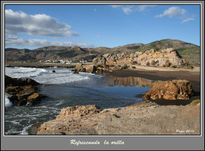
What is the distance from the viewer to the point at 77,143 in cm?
403

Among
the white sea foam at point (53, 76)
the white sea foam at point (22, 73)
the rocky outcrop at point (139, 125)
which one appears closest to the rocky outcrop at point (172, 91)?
the rocky outcrop at point (139, 125)

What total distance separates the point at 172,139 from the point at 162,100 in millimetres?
8893

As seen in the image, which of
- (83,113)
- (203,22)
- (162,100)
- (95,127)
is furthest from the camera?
(162,100)

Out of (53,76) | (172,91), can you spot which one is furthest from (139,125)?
(53,76)

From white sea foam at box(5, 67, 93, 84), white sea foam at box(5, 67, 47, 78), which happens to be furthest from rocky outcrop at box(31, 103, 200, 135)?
white sea foam at box(5, 67, 47, 78)

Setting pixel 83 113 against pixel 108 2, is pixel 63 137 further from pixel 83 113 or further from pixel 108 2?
pixel 108 2

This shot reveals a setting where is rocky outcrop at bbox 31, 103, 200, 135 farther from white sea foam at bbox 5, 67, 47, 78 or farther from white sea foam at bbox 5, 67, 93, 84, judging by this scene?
white sea foam at bbox 5, 67, 47, 78

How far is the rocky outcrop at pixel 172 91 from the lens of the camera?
1263cm

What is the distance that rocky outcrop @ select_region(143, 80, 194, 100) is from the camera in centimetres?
1263

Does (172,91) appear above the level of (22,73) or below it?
below

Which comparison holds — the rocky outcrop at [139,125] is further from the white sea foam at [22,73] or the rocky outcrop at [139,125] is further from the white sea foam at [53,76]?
the white sea foam at [22,73]

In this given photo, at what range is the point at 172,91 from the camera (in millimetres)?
12820

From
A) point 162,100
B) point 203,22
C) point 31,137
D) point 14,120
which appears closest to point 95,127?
point 31,137

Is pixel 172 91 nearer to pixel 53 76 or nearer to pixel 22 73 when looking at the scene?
pixel 53 76
